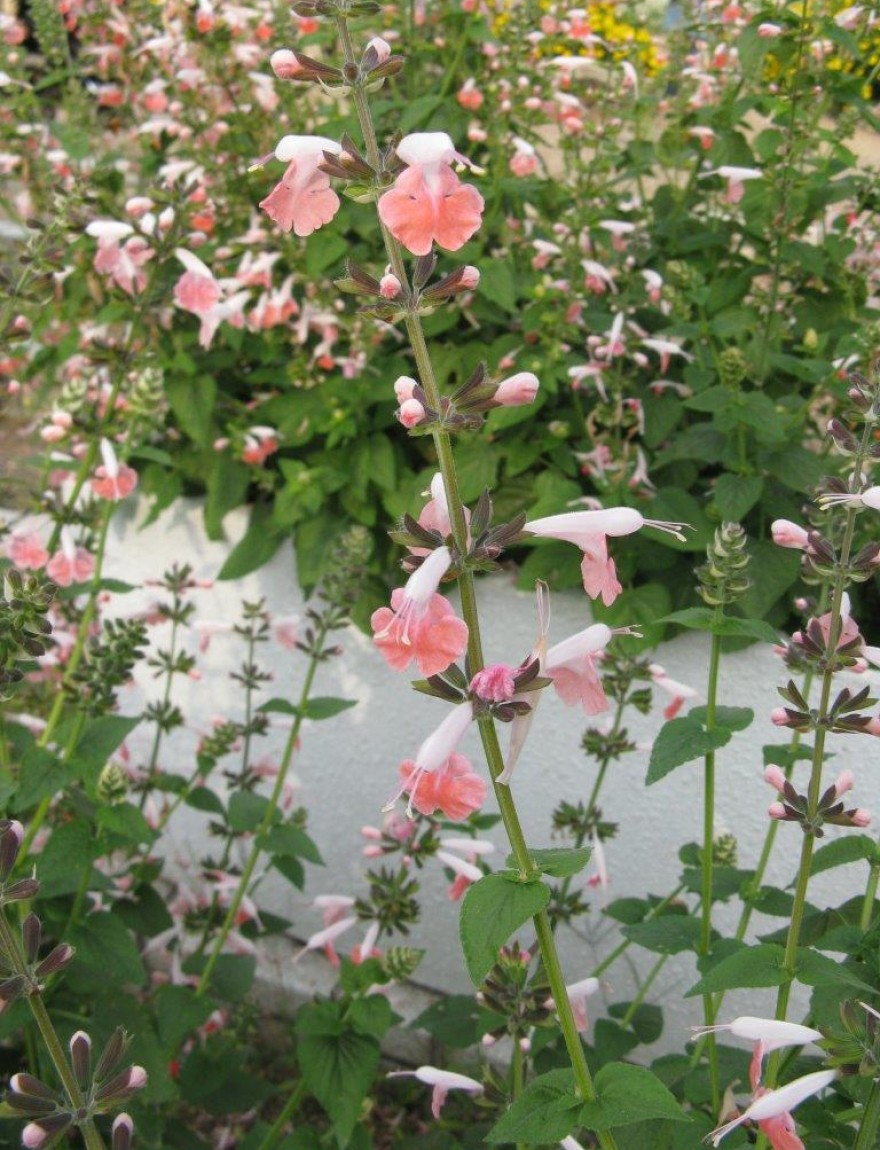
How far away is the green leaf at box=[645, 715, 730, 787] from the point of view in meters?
1.52

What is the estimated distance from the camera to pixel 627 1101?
1.26 metres

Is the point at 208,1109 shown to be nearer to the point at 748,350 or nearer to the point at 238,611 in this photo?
the point at 238,611

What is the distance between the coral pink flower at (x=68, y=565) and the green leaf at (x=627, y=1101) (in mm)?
1549

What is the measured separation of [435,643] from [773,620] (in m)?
1.73

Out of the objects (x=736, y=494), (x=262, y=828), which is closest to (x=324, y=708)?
(x=262, y=828)

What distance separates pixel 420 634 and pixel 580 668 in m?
0.23

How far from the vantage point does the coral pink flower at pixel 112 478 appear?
2.28 meters

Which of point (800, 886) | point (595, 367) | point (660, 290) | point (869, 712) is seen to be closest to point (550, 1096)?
point (800, 886)

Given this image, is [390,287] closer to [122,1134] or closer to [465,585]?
[465,585]

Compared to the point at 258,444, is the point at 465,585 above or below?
above

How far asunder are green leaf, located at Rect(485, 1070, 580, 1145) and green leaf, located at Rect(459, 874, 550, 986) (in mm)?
231

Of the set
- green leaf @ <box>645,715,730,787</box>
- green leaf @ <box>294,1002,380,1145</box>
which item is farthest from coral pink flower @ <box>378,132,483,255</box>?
green leaf @ <box>294,1002,380,1145</box>

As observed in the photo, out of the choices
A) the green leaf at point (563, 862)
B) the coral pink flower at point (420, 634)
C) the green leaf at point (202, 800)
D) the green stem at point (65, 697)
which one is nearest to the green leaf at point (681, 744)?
the green leaf at point (563, 862)

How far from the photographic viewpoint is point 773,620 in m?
2.65
